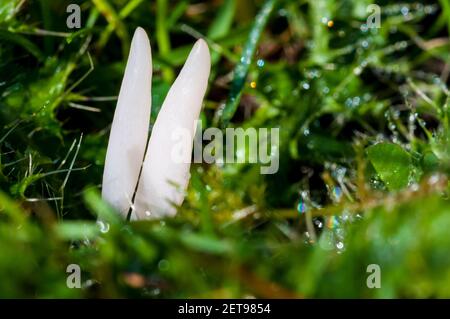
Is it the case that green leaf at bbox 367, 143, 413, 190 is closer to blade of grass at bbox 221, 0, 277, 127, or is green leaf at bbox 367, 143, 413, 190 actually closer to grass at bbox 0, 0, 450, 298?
grass at bbox 0, 0, 450, 298

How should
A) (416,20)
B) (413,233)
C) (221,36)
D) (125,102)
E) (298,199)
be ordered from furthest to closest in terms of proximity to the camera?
(416,20) → (221,36) → (298,199) → (125,102) → (413,233)

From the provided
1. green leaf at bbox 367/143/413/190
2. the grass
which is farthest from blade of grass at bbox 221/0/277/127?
green leaf at bbox 367/143/413/190

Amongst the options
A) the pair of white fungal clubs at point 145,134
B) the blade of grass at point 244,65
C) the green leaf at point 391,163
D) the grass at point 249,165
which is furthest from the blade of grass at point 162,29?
the green leaf at point 391,163

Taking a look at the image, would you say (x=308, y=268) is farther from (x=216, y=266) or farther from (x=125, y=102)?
(x=125, y=102)

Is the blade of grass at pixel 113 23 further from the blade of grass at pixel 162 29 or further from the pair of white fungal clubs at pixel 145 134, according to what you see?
the pair of white fungal clubs at pixel 145 134

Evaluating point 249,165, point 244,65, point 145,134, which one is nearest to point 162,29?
point 244,65

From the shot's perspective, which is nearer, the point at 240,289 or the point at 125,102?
the point at 240,289
